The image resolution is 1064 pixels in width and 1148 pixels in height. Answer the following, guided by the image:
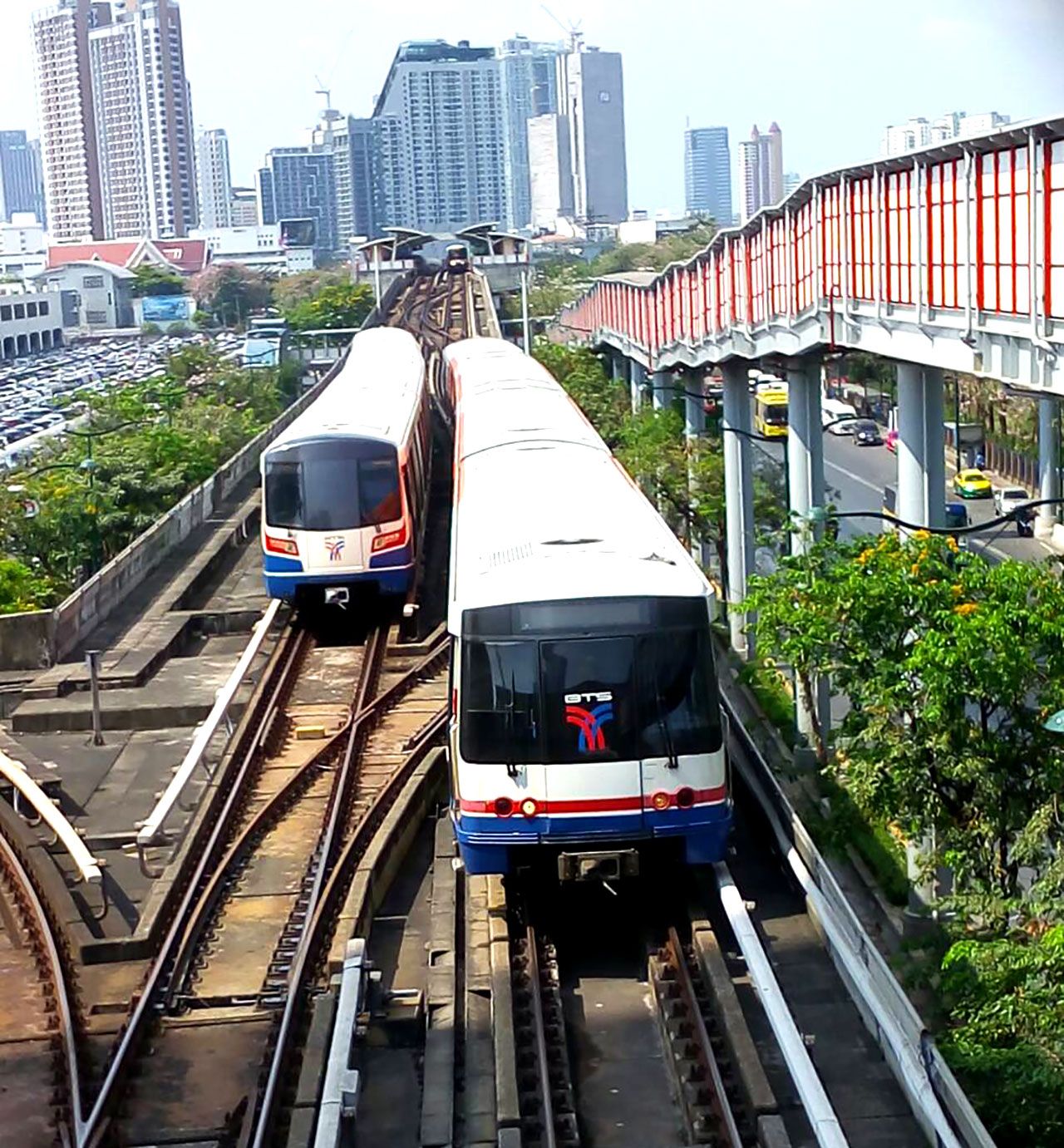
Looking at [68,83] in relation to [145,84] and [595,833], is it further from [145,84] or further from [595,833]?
[595,833]

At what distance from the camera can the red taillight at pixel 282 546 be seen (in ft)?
57.4

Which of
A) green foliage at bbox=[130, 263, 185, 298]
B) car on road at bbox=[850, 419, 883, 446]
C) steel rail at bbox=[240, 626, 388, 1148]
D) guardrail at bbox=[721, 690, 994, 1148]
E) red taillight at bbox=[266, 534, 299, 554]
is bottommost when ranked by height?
car on road at bbox=[850, 419, 883, 446]

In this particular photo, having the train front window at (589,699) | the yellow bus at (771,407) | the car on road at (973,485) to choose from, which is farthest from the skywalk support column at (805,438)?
the yellow bus at (771,407)

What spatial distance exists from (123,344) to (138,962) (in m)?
98.0

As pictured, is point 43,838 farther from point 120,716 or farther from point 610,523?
point 610,523

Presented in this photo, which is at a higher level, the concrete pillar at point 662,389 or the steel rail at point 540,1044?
the concrete pillar at point 662,389

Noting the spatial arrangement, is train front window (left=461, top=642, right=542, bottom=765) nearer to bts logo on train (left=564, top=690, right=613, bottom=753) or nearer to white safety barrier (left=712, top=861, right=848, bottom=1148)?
bts logo on train (left=564, top=690, right=613, bottom=753)

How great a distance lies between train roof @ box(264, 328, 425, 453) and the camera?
17.9m

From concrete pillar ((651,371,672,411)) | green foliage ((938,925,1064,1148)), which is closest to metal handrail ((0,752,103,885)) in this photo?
green foliage ((938,925,1064,1148))

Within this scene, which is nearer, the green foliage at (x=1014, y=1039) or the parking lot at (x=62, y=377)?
the green foliage at (x=1014, y=1039)

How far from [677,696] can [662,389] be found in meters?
16.1

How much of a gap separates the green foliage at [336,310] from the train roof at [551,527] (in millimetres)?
62747

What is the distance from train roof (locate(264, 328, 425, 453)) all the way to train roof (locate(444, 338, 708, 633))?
5.30 ft

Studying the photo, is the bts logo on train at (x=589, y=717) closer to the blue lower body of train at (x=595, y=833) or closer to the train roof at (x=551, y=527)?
the blue lower body of train at (x=595, y=833)
